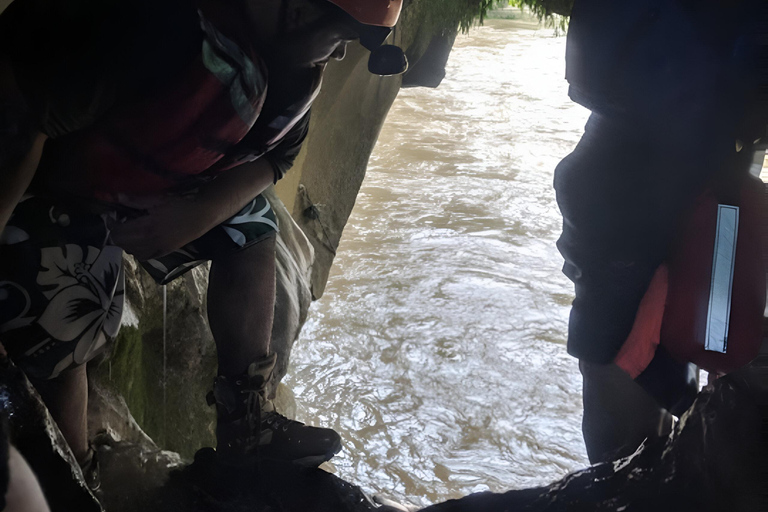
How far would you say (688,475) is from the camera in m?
1.17

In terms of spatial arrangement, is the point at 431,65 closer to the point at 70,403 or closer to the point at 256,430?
the point at 256,430

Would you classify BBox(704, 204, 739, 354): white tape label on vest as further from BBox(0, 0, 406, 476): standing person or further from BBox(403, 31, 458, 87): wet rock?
BBox(403, 31, 458, 87): wet rock

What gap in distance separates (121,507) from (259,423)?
325 mm

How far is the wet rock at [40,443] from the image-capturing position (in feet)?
2.96

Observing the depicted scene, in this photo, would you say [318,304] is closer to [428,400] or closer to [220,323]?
[428,400]

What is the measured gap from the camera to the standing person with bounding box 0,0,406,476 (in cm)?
95

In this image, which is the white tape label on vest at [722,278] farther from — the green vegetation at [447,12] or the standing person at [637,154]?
the green vegetation at [447,12]

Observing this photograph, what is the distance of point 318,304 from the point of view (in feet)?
18.6

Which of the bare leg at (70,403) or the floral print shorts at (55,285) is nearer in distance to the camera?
the floral print shorts at (55,285)

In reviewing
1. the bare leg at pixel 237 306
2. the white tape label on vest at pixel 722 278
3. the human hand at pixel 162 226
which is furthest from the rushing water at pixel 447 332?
the human hand at pixel 162 226

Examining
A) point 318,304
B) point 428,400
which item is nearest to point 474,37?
point 318,304

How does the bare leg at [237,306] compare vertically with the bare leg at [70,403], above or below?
above

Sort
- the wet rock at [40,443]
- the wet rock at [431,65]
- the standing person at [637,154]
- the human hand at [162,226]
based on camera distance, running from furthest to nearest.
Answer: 1. the wet rock at [431,65]
2. the human hand at [162,226]
3. the standing person at [637,154]
4. the wet rock at [40,443]

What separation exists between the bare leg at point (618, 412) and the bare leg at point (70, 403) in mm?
1056
